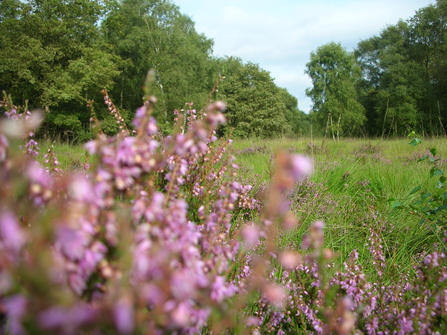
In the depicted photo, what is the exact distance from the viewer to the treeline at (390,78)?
34562 mm

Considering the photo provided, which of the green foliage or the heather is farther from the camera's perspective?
the green foliage

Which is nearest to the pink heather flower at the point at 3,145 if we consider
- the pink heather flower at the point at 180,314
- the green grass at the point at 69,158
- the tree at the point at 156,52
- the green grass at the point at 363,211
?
the green grass at the point at 69,158

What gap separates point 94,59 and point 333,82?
31084mm

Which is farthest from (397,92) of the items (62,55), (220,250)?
(220,250)

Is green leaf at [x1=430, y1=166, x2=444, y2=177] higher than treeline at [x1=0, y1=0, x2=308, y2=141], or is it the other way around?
treeline at [x1=0, y1=0, x2=308, y2=141]

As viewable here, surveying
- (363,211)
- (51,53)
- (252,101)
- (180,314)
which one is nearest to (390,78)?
(252,101)

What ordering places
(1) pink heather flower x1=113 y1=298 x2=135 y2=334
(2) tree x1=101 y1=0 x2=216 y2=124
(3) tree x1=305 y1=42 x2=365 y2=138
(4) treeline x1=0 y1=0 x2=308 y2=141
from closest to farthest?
(1) pink heather flower x1=113 y1=298 x2=135 y2=334, (4) treeline x1=0 y1=0 x2=308 y2=141, (2) tree x1=101 y1=0 x2=216 y2=124, (3) tree x1=305 y1=42 x2=365 y2=138

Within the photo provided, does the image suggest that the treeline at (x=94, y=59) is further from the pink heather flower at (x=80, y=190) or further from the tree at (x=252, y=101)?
the pink heather flower at (x=80, y=190)

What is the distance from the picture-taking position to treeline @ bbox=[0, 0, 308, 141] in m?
23.2

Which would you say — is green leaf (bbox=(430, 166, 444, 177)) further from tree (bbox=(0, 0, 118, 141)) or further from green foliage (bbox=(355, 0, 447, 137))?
green foliage (bbox=(355, 0, 447, 137))

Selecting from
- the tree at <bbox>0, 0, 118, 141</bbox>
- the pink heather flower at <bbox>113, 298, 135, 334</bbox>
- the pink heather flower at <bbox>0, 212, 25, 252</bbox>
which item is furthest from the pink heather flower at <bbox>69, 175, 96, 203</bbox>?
the tree at <bbox>0, 0, 118, 141</bbox>

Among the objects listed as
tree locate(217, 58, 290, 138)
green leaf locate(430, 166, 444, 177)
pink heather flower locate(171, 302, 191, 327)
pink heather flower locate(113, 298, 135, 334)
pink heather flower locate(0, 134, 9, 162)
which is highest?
tree locate(217, 58, 290, 138)

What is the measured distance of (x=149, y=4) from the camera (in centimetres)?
3058

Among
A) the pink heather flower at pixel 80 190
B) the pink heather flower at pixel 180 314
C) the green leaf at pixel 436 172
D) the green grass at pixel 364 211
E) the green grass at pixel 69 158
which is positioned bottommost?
the green grass at pixel 364 211
